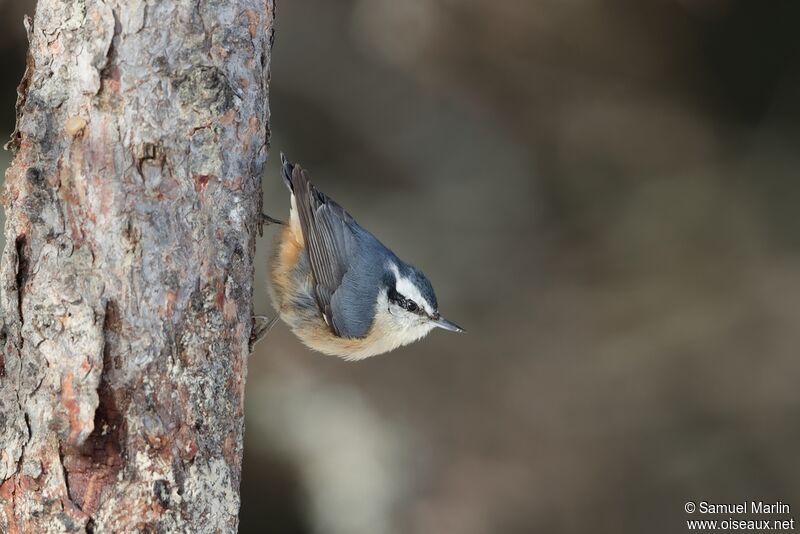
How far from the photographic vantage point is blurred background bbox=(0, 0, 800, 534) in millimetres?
4246

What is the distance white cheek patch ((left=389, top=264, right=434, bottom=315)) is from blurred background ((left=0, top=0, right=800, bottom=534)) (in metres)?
0.99

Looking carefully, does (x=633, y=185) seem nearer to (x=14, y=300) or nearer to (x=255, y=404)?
(x=255, y=404)

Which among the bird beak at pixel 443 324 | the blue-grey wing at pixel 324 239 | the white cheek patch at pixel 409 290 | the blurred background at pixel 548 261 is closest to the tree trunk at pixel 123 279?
the blue-grey wing at pixel 324 239

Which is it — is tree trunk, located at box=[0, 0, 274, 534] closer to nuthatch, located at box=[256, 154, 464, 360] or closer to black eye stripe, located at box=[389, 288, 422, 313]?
nuthatch, located at box=[256, 154, 464, 360]

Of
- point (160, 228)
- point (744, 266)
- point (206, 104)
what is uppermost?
point (206, 104)

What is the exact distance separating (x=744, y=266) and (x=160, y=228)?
343cm

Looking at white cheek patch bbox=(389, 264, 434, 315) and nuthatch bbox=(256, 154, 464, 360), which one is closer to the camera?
nuthatch bbox=(256, 154, 464, 360)

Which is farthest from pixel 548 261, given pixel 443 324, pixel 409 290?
pixel 409 290

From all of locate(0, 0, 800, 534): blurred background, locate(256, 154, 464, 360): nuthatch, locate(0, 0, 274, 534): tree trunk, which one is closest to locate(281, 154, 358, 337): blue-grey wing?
locate(256, 154, 464, 360): nuthatch

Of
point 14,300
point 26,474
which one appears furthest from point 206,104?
point 26,474

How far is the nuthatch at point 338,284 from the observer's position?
10.9 feet

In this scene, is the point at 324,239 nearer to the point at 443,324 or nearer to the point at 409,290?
the point at 409,290

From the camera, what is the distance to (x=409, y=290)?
11.3 ft

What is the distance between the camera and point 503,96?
4.52 m
